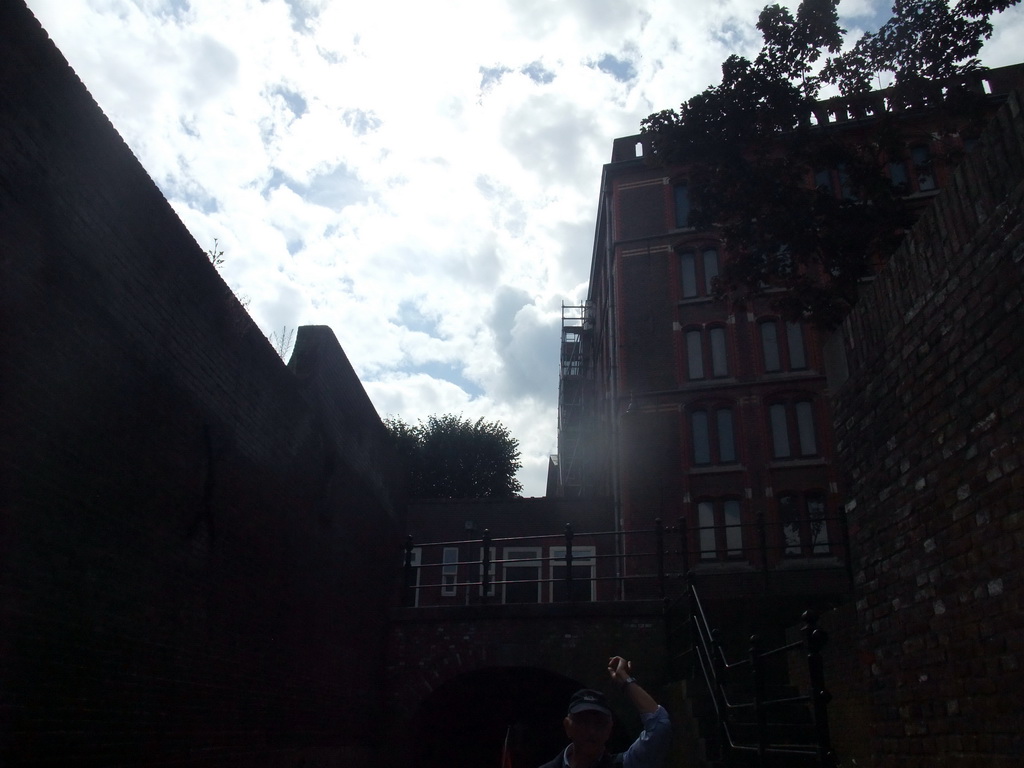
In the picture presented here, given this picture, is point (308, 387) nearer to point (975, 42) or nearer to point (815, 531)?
point (975, 42)

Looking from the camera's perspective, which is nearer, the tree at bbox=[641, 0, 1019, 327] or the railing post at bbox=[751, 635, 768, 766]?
the railing post at bbox=[751, 635, 768, 766]

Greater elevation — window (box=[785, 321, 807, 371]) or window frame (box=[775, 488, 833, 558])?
window (box=[785, 321, 807, 371])

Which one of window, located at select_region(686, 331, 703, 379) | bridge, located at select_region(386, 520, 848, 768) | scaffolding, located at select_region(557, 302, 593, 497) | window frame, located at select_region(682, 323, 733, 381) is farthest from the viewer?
scaffolding, located at select_region(557, 302, 593, 497)

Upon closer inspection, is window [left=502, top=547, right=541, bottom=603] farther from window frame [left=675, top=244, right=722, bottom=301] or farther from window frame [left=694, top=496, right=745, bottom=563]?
window frame [left=675, top=244, right=722, bottom=301]

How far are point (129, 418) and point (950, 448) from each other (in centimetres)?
515

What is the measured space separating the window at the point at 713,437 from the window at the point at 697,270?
379 cm

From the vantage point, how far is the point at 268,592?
332 inches

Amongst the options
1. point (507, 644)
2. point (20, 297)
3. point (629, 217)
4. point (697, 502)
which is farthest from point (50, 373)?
point (629, 217)

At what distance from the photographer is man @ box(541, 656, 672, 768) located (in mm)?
3301

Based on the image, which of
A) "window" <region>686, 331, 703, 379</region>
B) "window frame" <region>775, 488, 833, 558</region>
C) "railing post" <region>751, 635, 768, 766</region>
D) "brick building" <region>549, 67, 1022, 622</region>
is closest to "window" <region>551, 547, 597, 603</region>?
"brick building" <region>549, 67, 1022, 622</region>

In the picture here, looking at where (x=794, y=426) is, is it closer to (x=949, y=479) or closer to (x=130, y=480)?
(x=949, y=479)

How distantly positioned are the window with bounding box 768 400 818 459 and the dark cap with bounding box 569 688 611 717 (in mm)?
21042

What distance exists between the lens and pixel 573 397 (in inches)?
1473

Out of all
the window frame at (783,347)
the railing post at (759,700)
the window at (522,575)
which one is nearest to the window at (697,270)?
the window frame at (783,347)
